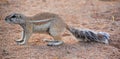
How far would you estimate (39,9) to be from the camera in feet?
28.2

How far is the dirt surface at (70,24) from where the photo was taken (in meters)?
5.46

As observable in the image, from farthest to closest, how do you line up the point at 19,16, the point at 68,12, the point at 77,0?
the point at 77,0 → the point at 68,12 → the point at 19,16

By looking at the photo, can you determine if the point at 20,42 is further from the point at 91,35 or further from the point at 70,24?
the point at 70,24

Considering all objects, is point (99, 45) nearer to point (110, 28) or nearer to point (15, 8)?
point (110, 28)

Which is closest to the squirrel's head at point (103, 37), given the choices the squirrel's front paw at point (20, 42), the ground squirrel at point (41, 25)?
the ground squirrel at point (41, 25)

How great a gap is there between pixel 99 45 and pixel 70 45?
18.8 inches

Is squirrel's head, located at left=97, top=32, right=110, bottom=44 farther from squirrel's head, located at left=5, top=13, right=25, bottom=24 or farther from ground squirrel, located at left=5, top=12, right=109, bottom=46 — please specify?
squirrel's head, located at left=5, top=13, right=25, bottom=24

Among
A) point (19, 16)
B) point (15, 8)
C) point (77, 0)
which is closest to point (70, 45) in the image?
point (19, 16)

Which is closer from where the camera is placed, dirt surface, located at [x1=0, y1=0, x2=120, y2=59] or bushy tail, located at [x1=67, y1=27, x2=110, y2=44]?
dirt surface, located at [x1=0, y1=0, x2=120, y2=59]

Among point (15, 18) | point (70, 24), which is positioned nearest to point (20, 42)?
point (15, 18)

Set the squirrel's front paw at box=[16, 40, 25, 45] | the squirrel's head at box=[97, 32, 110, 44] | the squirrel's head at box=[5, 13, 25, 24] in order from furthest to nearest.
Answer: the squirrel's head at box=[97, 32, 110, 44]
the squirrel's front paw at box=[16, 40, 25, 45]
the squirrel's head at box=[5, 13, 25, 24]

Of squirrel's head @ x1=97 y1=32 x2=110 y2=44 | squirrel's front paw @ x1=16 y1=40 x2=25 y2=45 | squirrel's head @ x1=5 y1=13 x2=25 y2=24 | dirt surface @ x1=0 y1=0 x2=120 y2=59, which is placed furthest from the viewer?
squirrel's head @ x1=97 y1=32 x2=110 y2=44

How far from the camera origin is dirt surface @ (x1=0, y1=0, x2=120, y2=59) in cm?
546

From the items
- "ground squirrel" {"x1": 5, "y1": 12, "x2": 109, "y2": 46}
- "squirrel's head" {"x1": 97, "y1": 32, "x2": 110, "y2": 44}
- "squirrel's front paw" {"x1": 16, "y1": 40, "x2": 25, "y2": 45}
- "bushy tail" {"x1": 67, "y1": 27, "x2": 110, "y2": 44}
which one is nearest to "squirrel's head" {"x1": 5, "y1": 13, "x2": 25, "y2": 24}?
"ground squirrel" {"x1": 5, "y1": 12, "x2": 109, "y2": 46}
